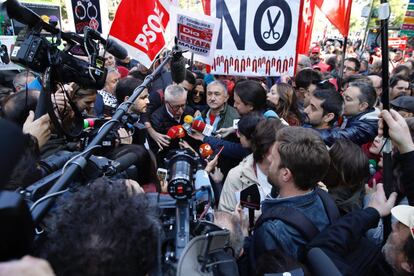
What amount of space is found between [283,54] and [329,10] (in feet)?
7.41

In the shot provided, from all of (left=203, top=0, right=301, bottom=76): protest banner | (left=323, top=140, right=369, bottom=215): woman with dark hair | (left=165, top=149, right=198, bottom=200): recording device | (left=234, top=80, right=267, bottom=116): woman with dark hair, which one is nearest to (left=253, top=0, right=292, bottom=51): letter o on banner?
(left=203, top=0, right=301, bottom=76): protest banner

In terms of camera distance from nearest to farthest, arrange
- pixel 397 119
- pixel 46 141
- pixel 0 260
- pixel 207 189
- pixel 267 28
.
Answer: pixel 0 260 < pixel 207 189 < pixel 397 119 < pixel 46 141 < pixel 267 28

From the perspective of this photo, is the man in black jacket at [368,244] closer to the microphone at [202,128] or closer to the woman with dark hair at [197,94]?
the microphone at [202,128]

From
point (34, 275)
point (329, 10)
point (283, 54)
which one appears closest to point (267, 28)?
point (283, 54)

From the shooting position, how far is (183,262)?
111 cm

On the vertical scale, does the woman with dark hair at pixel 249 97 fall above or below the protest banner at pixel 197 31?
below

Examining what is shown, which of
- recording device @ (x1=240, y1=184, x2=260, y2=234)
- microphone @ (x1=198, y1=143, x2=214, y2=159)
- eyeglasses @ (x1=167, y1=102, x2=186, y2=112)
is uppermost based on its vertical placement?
eyeglasses @ (x1=167, y1=102, x2=186, y2=112)

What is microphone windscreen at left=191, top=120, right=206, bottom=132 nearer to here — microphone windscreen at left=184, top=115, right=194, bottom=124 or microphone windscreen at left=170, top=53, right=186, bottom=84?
microphone windscreen at left=184, top=115, right=194, bottom=124

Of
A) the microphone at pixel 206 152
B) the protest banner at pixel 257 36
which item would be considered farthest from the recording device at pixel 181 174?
the protest banner at pixel 257 36

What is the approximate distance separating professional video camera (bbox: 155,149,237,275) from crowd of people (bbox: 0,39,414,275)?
13 centimetres

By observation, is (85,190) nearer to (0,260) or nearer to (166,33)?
(0,260)

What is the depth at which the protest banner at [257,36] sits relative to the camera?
3.96 meters

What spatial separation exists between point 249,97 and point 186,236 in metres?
2.39

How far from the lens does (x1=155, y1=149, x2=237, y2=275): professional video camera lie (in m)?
1.16
